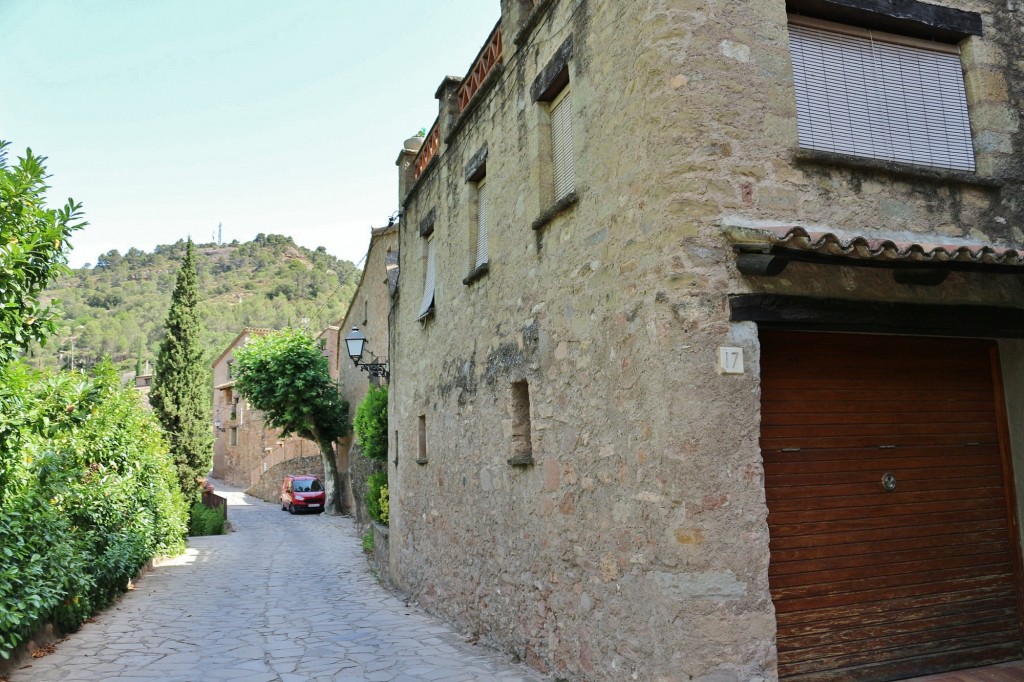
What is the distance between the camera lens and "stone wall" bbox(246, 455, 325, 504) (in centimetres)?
3156

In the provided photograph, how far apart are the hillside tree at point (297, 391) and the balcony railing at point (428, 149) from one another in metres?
15.1

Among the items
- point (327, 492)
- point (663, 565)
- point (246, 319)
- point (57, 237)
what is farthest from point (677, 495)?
point (246, 319)

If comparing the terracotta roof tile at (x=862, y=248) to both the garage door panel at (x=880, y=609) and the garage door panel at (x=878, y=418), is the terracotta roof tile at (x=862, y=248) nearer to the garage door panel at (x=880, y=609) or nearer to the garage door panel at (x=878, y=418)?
the garage door panel at (x=878, y=418)

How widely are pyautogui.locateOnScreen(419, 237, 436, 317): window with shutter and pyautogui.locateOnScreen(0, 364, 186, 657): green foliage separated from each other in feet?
12.3

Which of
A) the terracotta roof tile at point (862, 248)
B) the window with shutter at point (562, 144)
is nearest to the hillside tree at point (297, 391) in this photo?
the window with shutter at point (562, 144)

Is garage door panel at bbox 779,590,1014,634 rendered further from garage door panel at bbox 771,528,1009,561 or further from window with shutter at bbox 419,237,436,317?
window with shutter at bbox 419,237,436,317

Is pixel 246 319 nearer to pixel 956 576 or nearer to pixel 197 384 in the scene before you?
pixel 197 384

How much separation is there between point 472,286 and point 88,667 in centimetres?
515

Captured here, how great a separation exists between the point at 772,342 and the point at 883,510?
1.44m

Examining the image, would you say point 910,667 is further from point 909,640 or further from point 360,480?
point 360,480

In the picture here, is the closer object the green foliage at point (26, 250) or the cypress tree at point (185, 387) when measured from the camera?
the green foliage at point (26, 250)

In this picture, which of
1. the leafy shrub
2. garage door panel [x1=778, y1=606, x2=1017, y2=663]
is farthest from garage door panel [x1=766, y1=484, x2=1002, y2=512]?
the leafy shrub

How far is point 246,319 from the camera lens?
275 ft

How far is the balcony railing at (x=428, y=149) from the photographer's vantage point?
33.2 ft
